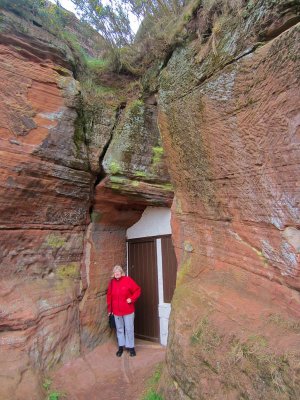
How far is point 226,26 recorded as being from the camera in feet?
11.3

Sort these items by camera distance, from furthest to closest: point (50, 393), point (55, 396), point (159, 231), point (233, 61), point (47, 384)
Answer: point (159, 231) → point (47, 384) → point (50, 393) → point (55, 396) → point (233, 61)

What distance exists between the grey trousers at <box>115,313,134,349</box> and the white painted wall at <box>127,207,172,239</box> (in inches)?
63.8

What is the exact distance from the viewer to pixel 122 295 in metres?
5.15

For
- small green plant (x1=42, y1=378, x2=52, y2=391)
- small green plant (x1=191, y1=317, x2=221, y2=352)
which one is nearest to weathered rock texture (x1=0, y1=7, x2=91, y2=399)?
small green plant (x1=42, y1=378, x2=52, y2=391)

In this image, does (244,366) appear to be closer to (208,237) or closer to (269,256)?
(269,256)

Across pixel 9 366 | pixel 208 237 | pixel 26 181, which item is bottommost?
pixel 9 366

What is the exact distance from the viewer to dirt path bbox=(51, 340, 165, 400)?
4.05 metres

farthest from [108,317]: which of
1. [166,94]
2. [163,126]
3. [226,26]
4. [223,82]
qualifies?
[226,26]

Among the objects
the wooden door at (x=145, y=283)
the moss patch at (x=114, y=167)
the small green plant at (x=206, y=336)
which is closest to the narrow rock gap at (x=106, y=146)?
the moss patch at (x=114, y=167)

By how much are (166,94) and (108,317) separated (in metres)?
3.80

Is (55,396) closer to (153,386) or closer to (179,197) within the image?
(153,386)

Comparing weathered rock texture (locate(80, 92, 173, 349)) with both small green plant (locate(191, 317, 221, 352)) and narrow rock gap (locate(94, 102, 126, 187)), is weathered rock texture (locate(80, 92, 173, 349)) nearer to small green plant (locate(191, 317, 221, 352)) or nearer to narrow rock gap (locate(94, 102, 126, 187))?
narrow rock gap (locate(94, 102, 126, 187))

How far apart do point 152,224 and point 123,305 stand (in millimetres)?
1668

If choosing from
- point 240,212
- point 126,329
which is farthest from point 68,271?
point 240,212
